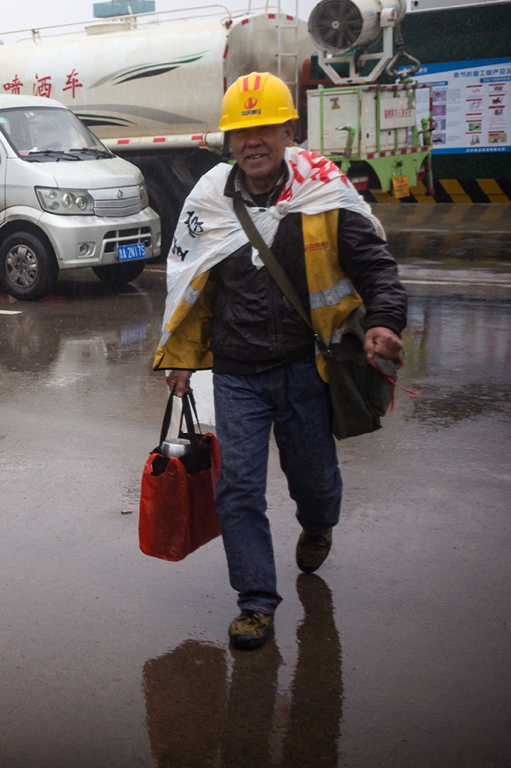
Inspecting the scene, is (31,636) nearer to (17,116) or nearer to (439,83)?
(17,116)

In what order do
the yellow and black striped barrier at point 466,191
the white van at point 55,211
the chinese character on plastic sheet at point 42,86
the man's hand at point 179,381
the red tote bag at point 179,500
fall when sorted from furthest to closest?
the yellow and black striped barrier at point 466,191, the chinese character on plastic sheet at point 42,86, the white van at point 55,211, the man's hand at point 179,381, the red tote bag at point 179,500

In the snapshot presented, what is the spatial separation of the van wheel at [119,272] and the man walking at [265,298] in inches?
302

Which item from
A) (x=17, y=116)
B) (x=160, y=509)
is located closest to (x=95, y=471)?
(x=160, y=509)

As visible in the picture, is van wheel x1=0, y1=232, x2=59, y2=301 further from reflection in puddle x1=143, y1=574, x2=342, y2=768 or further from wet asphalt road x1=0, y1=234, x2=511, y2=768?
reflection in puddle x1=143, y1=574, x2=342, y2=768

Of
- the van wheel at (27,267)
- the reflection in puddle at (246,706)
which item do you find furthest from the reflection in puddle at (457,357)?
the van wheel at (27,267)

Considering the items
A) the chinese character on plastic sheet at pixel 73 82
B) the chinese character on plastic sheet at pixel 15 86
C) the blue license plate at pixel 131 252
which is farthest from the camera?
the chinese character on plastic sheet at pixel 15 86

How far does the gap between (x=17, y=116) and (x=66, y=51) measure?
2.83 m

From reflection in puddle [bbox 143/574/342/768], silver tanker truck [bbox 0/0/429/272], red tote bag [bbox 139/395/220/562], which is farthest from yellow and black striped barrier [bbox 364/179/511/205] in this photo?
reflection in puddle [bbox 143/574/342/768]

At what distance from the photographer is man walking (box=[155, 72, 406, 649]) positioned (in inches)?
125

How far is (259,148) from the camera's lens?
3.17 meters

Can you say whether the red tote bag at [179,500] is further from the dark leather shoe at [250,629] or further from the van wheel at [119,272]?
the van wheel at [119,272]

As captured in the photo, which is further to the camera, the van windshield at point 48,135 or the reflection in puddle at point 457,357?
the van windshield at point 48,135

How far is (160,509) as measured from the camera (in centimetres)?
332

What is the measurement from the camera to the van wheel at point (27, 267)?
995 cm
